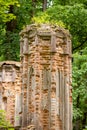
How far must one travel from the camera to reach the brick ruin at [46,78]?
37.8 ft

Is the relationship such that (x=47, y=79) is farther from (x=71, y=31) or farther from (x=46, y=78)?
(x=71, y=31)

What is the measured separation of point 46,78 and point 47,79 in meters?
0.04

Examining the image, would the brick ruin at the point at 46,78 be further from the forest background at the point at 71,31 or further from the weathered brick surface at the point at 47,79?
the forest background at the point at 71,31

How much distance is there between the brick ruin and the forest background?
13.3 ft

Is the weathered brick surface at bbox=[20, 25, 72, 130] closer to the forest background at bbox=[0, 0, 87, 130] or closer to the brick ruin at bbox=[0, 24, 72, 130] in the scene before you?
the brick ruin at bbox=[0, 24, 72, 130]

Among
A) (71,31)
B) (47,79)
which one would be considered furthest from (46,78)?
(71,31)

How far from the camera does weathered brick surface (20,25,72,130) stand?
1151cm

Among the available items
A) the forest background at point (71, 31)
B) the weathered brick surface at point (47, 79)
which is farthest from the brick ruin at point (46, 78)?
the forest background at point (71, 31)

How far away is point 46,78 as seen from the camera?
38.1 ft

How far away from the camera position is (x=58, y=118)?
11633 millimetres

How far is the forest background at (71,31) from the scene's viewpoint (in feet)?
68.3

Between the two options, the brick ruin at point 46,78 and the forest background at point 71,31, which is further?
the forest background at point 71,31

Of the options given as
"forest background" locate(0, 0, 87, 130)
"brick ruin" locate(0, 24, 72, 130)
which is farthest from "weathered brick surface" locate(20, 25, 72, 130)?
"forest background" locate(0, 0, 87, 130)

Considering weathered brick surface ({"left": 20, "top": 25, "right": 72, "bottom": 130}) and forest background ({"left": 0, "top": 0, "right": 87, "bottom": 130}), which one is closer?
weathered brick surface ({"left": 20, "top": 25, "right": 72, "bottom": 130})
